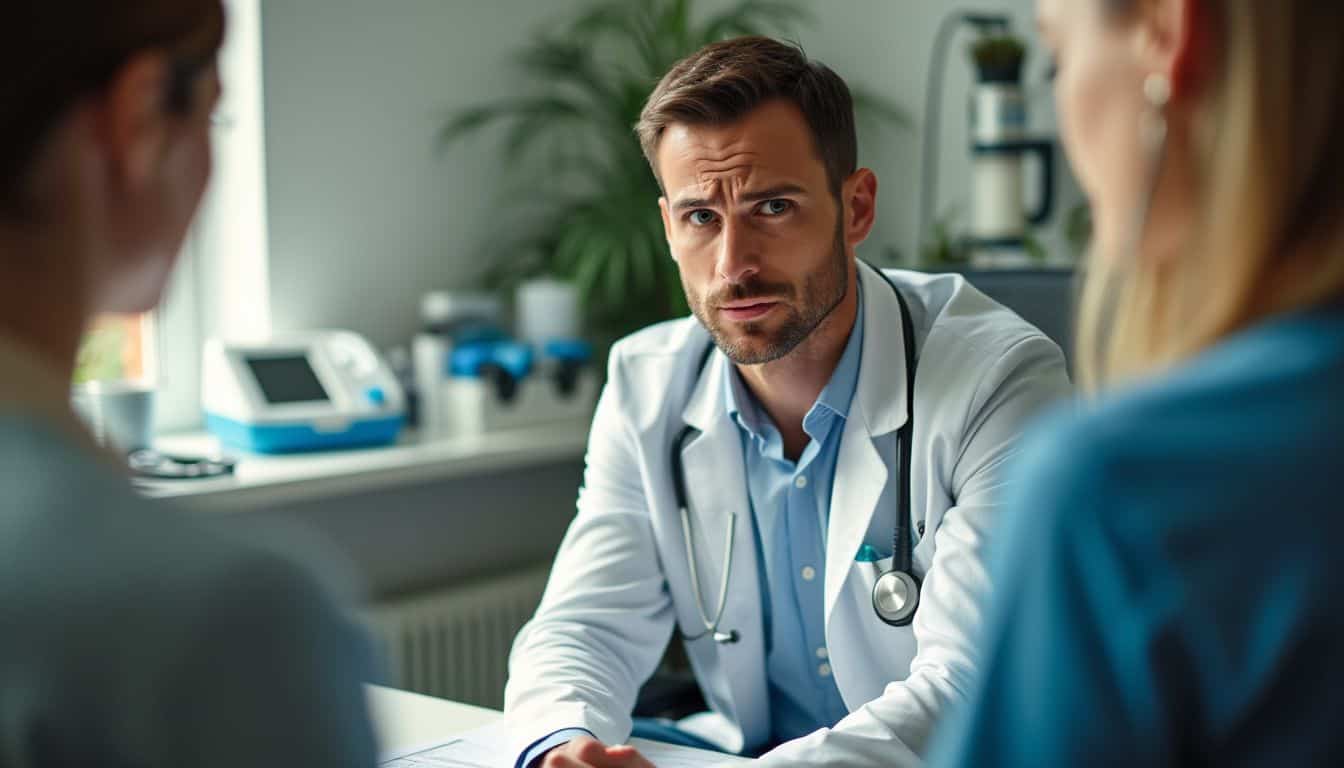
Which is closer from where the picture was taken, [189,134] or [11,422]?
[11,422]

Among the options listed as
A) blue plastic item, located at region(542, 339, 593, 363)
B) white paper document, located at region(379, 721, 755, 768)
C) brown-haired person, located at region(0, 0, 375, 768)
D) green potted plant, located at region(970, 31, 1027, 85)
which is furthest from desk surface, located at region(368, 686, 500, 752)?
green potted plant, located at region(970, 31, 1027, 85)

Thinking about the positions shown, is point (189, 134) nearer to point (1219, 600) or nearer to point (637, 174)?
point (1219, 600)

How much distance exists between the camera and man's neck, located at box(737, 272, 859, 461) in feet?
6.03

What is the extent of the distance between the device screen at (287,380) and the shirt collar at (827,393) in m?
1.12

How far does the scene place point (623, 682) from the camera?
5.64ft

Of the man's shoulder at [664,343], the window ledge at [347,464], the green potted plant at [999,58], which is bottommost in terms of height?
the window ledge at [347,464]

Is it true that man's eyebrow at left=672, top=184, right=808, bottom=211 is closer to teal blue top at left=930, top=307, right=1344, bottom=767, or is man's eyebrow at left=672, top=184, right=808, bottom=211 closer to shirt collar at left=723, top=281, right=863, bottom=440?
shirt collar at left=723, top=281, right=863, bottom=440

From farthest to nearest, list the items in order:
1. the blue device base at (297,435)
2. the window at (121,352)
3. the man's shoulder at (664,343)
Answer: the window at (121,352) → the blue device base at (297,435) → the man's shoulder at (664,343)

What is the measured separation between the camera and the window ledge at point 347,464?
7.69 feet

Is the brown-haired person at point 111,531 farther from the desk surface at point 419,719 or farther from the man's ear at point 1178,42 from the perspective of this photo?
the desk surface at point 419,719

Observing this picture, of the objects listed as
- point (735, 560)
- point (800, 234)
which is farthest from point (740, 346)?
point (735, 560)

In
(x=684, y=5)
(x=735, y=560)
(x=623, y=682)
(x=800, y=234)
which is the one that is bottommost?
(x=623, y=682)

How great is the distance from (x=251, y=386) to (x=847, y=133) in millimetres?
1311

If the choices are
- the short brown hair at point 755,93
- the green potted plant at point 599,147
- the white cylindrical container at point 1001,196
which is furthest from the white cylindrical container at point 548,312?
the short brown hair at point 755,93
